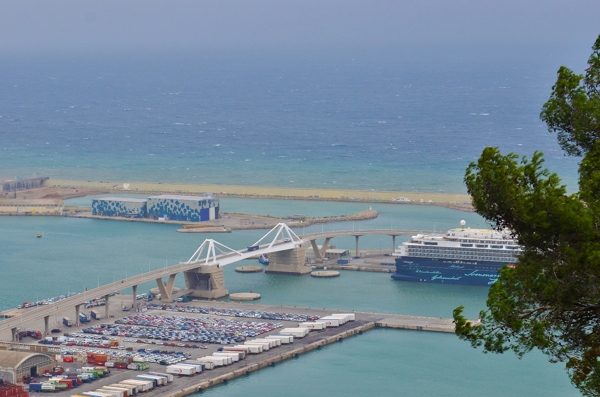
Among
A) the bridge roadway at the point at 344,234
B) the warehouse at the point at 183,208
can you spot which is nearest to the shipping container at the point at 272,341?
the bridge roadway at the point at 344,234

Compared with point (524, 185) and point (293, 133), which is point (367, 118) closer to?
point (293, 133)

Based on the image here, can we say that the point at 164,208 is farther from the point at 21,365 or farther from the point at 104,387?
the point at 104,387

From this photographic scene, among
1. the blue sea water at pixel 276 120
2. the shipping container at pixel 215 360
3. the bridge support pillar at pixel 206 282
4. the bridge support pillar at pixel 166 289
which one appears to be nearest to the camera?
the shipping container at pixel 215 360

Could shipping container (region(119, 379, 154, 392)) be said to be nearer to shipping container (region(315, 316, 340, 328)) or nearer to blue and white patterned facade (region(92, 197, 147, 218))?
shipping container (region(315, 316, 340, 328))

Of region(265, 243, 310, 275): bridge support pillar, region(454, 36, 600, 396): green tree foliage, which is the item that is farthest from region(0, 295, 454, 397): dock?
region(454, 36, 600, 396): green tree foliage

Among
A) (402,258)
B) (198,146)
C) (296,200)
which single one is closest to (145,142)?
(198,146)

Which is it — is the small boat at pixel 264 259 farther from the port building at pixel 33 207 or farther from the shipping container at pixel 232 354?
the port building at pixel 33 207
